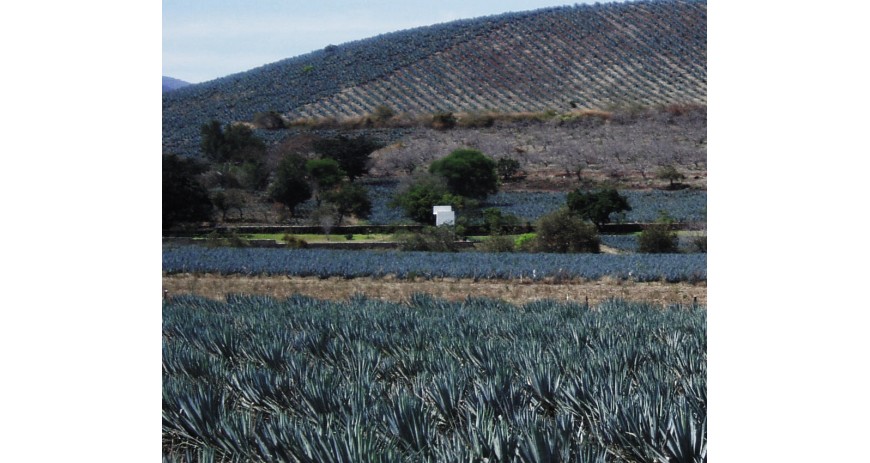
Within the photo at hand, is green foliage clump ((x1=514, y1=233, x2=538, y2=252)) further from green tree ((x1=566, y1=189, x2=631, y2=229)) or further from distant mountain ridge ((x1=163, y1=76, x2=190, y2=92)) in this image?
distant mountain ridge ((x1=163, y1=76, x2=190, y2=92))

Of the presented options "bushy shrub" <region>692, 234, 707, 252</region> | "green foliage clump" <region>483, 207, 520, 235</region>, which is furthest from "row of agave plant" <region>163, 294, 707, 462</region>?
"green foliage clump" <region>483, 207, 520, 235</region>

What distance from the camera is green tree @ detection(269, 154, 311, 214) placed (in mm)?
6312

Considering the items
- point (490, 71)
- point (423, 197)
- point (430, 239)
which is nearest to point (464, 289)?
point (430, 239)

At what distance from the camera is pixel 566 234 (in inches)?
276

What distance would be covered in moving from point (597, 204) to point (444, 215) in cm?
152

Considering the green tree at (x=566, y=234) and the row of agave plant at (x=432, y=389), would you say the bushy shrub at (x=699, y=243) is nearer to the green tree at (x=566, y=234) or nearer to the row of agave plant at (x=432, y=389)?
the row of agave plant at (x=432, y=389)

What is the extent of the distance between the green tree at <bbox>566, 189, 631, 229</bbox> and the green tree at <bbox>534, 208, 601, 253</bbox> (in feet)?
0.23

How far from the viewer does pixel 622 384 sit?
11.0ft

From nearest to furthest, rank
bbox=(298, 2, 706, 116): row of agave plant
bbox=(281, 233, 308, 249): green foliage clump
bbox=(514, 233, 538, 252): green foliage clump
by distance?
bbox=(298, 2, 706, 116): row of agave plant
bbox=(281, 233, 308, 249): green foliage clump
bbox=(514, 233, 538, 252): green foliage clump

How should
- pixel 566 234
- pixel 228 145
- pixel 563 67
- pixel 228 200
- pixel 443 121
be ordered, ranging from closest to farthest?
1. pixel 563 67
2. pixel 228 200
3. pixel 443 121
4. pixel 228 145
5. pixel 566 234

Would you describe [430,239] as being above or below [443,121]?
below

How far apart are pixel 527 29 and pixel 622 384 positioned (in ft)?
8.87

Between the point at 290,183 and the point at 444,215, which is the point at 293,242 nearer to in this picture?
the point at 290,183
